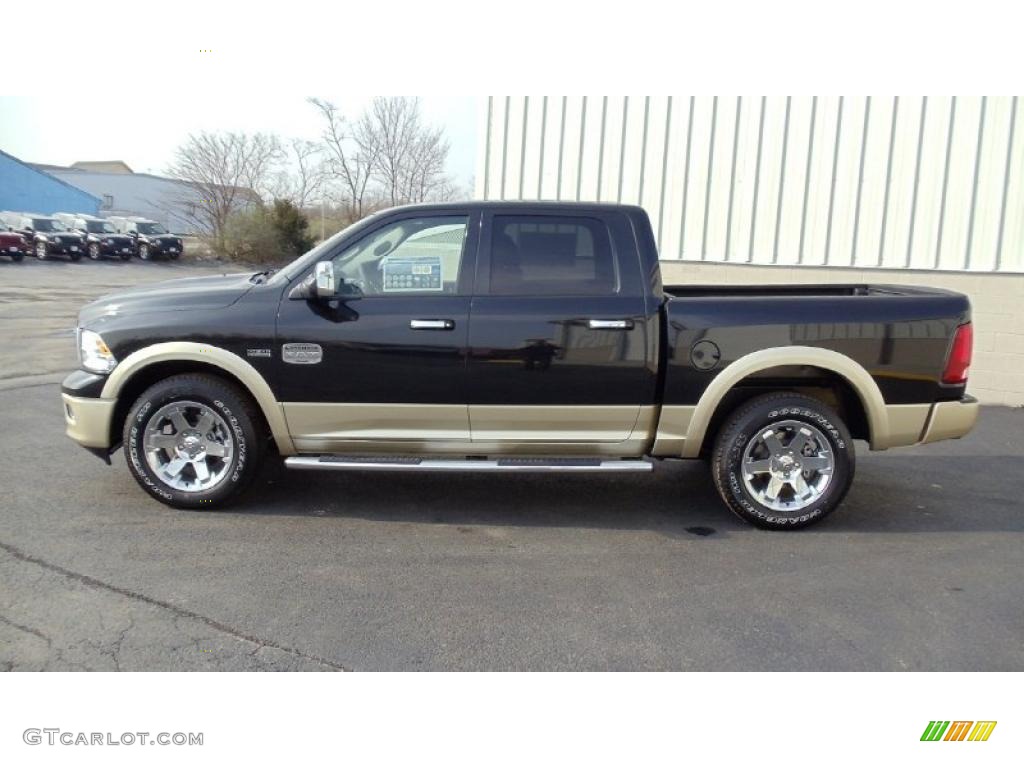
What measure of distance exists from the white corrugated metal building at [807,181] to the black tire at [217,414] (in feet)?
15.9

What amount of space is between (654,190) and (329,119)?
2001 centimetres

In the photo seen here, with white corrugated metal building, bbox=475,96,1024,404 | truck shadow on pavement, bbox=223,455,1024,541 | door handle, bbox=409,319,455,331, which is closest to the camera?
door handle, bbox=409,319,455,331

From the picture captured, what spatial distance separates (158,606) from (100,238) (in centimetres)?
3572

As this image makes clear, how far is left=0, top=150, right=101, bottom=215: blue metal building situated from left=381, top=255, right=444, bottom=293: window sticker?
49222 mm

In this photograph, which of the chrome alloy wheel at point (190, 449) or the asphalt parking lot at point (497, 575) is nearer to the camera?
the asphalt parking lot at point (497, 575)

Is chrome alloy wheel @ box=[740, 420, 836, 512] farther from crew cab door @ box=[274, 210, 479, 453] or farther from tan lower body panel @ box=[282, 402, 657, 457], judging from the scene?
crew cab door @ box=[274, 210, 479, 453]

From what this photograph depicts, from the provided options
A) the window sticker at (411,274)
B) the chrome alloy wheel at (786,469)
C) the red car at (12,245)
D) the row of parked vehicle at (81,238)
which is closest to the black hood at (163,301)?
the window sticker at (411,274)

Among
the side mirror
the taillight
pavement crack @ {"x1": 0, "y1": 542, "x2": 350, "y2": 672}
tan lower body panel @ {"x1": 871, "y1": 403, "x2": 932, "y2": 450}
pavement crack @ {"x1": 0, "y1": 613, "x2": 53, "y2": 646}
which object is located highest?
the side mirror

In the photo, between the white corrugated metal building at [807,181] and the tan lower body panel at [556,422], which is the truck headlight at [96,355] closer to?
the tan lower body panel at [556,422]

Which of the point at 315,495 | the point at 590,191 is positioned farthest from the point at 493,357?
the point at 590,191

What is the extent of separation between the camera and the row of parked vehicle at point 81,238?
1259 inches

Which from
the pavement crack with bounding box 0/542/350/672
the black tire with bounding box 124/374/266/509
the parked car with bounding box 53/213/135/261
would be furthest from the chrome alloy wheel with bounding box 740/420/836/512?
the parked car with bounding box 53/213/135/261

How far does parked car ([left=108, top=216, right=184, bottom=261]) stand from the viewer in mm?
36438
